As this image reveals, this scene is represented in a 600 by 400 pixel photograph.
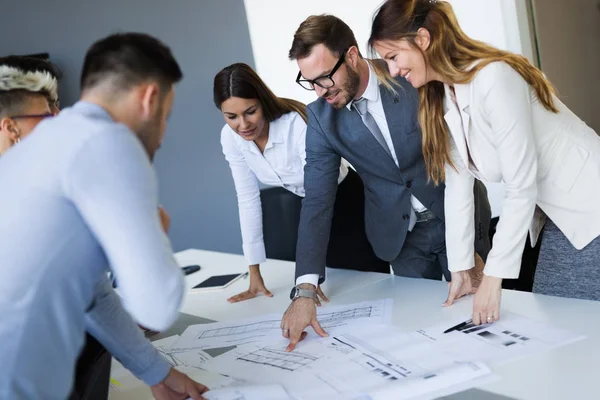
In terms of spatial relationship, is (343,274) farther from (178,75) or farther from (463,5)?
(463,5)

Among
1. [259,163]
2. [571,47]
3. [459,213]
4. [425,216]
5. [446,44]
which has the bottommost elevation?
[425,216]

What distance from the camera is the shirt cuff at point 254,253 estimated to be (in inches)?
95.9

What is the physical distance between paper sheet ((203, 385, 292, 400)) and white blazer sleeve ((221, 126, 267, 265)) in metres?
1.13

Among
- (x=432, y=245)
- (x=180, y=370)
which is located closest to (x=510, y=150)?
(x=432, y=245)

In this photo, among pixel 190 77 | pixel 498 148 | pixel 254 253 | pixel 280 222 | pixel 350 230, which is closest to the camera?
pixel 498 148

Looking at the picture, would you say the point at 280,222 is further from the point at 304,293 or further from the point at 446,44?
the point at 446,44

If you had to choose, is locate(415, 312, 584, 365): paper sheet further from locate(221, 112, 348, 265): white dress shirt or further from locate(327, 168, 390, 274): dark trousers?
locate(327, 168, 390, 274): dark trousers

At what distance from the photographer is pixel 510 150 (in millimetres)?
1490

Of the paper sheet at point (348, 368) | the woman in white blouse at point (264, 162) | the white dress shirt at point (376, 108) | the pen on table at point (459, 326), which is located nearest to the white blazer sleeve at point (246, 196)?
the woman in white blouse at point (264, 162)

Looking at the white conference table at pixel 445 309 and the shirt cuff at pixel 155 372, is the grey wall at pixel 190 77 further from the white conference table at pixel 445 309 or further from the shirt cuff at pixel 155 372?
the shirt cuff at pixel 155 372

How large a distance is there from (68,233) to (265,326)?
1.04m

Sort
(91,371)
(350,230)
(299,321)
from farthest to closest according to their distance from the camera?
(350,230) < (299,321) < (91,371)

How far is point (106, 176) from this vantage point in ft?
2.90

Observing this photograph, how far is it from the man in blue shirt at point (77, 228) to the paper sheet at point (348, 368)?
49cm
